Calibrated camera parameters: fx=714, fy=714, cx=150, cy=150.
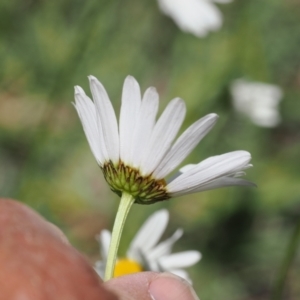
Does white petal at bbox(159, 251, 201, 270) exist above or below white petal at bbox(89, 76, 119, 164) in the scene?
below

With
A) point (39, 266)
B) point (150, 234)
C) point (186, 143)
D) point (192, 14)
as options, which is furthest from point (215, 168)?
point (192, 14)

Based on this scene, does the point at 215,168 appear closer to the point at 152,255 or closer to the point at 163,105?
the point at 152,255

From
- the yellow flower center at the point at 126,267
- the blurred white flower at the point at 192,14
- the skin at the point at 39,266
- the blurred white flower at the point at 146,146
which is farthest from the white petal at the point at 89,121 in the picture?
the blurred white flower at the point at 192,14

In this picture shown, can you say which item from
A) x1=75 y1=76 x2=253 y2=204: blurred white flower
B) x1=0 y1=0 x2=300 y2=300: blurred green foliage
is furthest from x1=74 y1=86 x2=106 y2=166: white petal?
x1=0 y1=0 x2=300 y2=300: blurred green foliage

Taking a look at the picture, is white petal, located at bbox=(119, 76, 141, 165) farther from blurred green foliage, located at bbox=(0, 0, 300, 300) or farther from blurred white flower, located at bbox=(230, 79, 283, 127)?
blurred white flower, located at bbox=(230, 79, 283, 127)

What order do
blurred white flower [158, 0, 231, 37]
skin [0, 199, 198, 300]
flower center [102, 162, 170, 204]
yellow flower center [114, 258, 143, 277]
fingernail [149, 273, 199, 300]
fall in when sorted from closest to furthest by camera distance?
skin [0, 199, 198, 300] < fingernail [149, 273, 199, 300] < flower center [102, 162, 170, 204] < yellow flower center [114, 258, 143, 277] < blurred white flower [158, 0, 231, 37]

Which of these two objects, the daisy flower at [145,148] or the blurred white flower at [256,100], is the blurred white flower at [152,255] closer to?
the daisy flower at [145,148]
